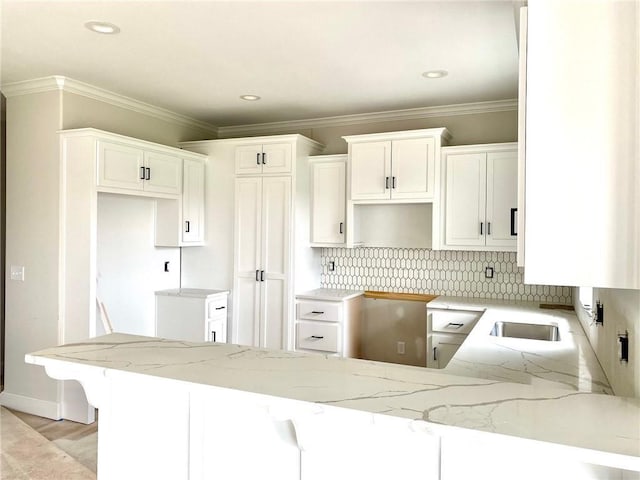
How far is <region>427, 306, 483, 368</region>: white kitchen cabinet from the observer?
3869 mm

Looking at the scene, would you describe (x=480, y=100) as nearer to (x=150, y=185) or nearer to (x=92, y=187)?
(x=150, y=185)

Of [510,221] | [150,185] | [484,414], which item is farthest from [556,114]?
[150,185]

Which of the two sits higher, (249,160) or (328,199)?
(249,160)

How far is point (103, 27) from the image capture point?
2777 mm

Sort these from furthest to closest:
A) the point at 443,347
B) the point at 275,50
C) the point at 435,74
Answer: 1. the point at 443,347
2. the point at 435,74
3. the point at 275,50

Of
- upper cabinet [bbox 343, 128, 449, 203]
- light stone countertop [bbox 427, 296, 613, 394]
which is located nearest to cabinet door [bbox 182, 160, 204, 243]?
upper cabinet [bbox 343, 128, 449, 203]

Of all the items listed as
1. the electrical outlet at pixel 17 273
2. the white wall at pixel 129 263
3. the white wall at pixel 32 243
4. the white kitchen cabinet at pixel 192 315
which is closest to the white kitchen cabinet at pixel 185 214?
the white wall at pixel 129 263

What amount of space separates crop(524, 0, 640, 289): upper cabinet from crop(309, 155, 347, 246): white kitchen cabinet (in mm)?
3243

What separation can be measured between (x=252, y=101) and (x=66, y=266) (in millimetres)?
2050

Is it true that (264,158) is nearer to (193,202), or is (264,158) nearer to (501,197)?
(193,202)

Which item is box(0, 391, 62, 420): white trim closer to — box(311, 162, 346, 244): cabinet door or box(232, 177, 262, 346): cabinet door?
box(232, 177, 262, 346): cabinet door

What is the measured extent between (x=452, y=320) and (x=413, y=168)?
1.32m

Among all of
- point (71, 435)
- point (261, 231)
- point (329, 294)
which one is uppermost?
point (261, 231)

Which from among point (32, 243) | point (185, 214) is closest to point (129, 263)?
point (185, 214)
